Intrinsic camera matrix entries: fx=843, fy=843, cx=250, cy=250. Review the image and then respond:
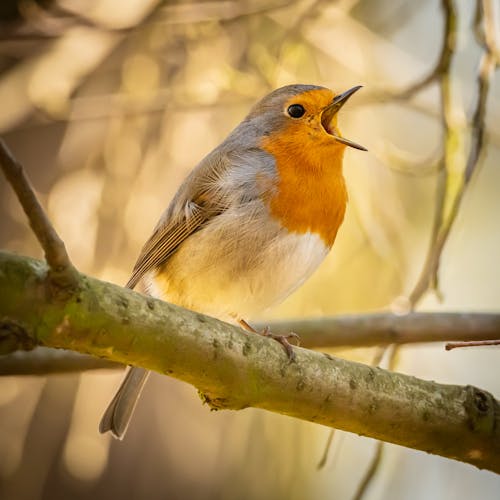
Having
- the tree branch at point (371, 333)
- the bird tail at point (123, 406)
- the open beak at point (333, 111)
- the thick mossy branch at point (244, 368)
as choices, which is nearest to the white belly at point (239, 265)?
the tree branch at point (371, 333)

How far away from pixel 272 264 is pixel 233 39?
5.22 feet

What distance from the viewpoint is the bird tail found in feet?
9.43

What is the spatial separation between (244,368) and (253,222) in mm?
1007

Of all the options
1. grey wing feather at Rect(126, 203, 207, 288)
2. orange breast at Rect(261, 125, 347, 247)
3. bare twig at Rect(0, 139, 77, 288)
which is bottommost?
bare twig at Rect(0, 139, 77, 288)

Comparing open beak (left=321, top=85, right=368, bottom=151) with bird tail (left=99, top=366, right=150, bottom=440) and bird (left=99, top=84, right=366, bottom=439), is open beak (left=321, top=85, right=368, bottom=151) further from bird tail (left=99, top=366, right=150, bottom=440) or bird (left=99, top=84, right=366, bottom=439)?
bird tail (left=99, top=366, right=150, bottom=440)

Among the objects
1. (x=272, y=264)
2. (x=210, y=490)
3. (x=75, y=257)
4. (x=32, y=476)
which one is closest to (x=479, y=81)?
(x=272, y=264)

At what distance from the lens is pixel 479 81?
116 inches

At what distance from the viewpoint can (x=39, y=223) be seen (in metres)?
1.47

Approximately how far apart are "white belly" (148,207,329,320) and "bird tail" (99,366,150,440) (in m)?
0.32

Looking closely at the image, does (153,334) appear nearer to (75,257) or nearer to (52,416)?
(75,257)

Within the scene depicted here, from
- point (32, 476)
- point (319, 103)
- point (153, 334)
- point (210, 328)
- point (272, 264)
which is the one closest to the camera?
point (153, 334)

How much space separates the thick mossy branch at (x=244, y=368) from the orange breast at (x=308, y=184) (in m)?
0.86

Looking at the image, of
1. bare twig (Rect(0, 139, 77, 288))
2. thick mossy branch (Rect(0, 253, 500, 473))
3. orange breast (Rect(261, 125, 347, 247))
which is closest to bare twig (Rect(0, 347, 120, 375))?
orange breast (Rect(261, 125, 347, 247))

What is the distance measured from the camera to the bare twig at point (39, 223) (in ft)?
4.56
